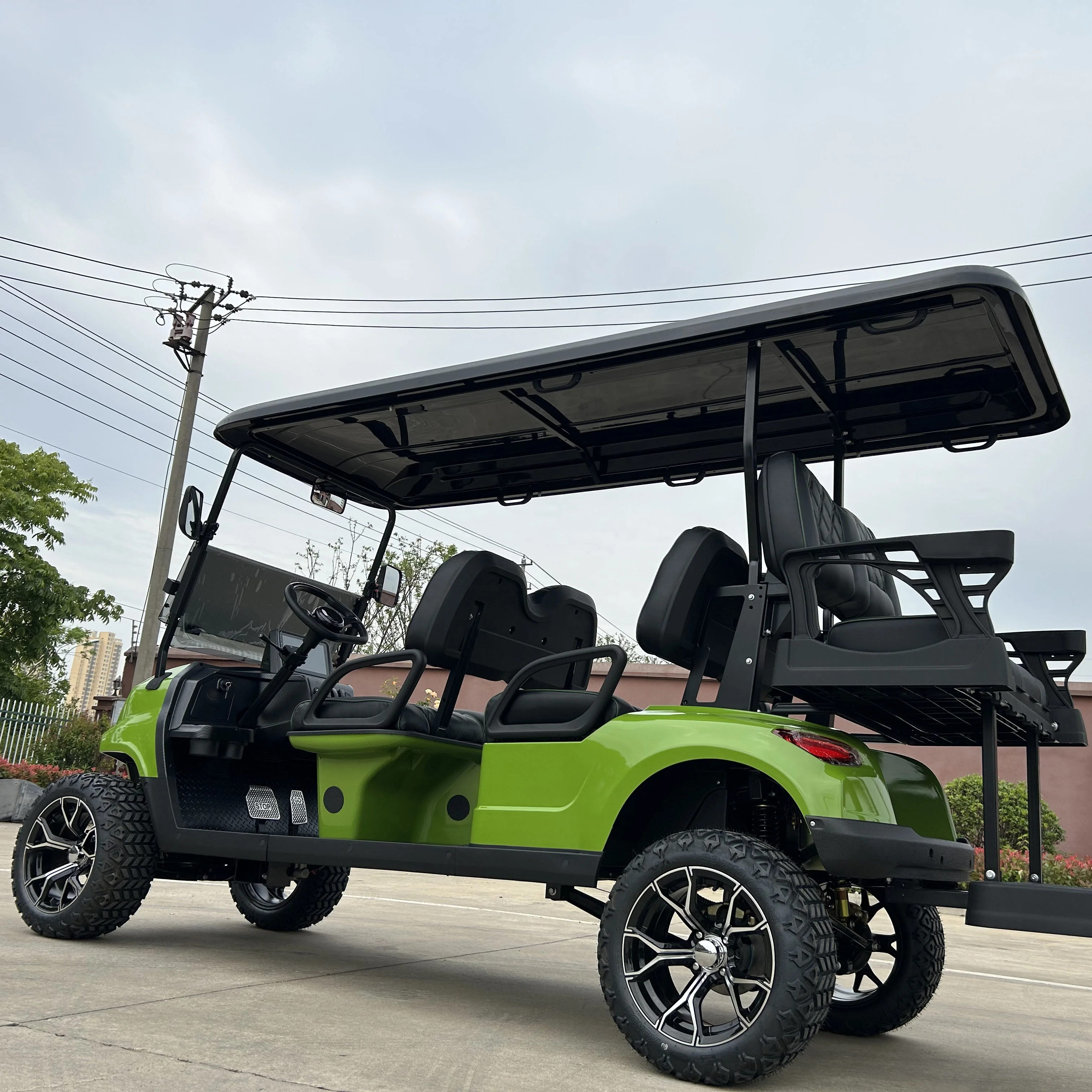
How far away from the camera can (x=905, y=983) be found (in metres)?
3.98

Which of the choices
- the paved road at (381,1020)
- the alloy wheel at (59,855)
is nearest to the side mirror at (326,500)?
the alloy wheel at (59,855)

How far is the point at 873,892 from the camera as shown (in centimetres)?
Result: 361

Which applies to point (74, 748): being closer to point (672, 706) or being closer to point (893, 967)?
point (893, 967)

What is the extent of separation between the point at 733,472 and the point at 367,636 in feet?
6.18

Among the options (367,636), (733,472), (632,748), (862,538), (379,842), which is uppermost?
(733,472)

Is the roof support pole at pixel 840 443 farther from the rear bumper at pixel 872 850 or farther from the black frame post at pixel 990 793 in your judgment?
the rear bumper at pixel 872 850

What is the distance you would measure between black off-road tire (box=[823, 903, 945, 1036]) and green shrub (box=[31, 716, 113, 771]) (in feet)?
47.1

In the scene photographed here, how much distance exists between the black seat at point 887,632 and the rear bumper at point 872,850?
41cm

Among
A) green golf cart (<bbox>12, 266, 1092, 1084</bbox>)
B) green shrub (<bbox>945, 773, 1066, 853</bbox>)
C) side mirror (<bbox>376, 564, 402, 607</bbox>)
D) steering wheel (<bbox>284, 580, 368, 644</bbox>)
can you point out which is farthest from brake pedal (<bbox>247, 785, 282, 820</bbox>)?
green shrub (<bbox>945, 773, 1066, 853</bbox>)

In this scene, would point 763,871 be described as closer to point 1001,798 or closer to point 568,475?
point 568,475

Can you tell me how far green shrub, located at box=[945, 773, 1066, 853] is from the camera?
37.0 ft

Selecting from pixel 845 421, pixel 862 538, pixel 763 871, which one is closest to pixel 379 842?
pixel 763 871

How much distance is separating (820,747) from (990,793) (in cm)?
47

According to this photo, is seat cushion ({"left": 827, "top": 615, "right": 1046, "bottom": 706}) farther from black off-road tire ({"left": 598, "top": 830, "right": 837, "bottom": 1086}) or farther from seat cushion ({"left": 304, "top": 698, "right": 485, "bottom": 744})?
seat cushion ({"left": 304, "top": 698, "right": 485, "bottom": 744})
